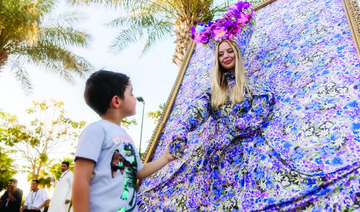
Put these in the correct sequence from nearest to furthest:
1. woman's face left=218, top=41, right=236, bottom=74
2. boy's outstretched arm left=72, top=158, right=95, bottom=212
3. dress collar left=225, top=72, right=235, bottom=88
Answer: boy's outstretched arm left=72, top=158, right=95, bottom=212
dress collar left=225, top=72, right=235, bottom=88
woman's face left=218, top=41, right=236, bottom=74

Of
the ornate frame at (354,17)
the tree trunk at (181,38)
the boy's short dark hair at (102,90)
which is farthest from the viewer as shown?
the tree trunk at (181,38)

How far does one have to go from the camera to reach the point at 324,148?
199cm

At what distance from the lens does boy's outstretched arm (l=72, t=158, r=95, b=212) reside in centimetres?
139

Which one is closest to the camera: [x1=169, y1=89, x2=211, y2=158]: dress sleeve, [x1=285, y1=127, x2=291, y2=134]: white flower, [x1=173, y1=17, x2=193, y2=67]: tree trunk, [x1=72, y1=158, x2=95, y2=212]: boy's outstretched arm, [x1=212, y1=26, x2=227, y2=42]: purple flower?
[x1=72, y1=158, x2=95, y2=212]: boy's outstretched arm

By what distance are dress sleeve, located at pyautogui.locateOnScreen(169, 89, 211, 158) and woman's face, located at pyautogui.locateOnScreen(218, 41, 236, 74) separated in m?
0.32

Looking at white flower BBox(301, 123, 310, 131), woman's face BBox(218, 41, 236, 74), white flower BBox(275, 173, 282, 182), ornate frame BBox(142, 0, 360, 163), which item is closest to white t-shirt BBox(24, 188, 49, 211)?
ornate frame BBox(142, 0, 360, 163)

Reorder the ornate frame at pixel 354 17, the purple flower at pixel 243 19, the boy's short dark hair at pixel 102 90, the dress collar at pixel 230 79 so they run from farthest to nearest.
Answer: the purple flower at pixel 243 19, the dress collar at pixel 230 79, the ornate frame at pixel 354 17, the boy's short dark hair at pixel 102 90

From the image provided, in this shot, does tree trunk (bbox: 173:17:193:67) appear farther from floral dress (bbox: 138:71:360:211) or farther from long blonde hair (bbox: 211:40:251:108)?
floral dress (bbox: 138:71:360:211)

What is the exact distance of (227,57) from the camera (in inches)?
114

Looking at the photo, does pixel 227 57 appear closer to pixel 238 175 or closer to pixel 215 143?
pixel 215 143

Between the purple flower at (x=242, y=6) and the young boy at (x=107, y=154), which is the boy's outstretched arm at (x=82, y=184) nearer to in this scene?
the young boy at (x=107, y=154)

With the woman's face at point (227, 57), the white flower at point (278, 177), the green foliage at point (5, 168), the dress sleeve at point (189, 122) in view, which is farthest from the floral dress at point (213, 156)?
the green foliage at point (5, 168)

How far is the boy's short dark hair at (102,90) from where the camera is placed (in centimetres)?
171

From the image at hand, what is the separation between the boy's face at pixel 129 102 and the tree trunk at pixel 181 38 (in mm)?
8473
